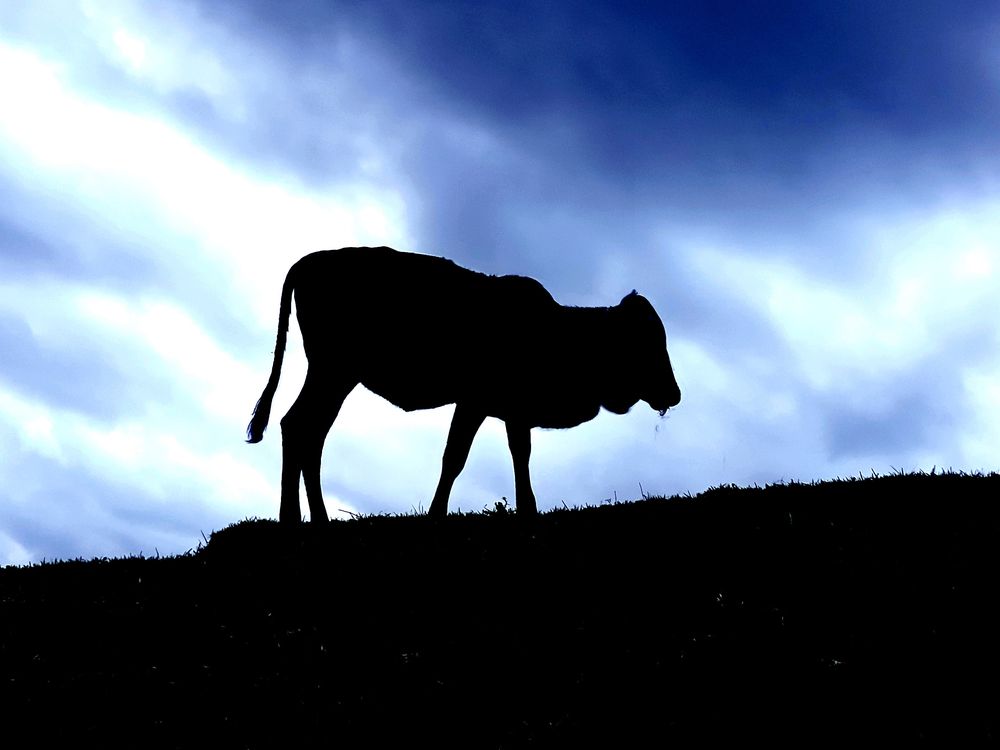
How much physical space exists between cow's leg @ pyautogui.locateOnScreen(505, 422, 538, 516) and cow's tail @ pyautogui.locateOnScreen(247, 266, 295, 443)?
8.95 feet

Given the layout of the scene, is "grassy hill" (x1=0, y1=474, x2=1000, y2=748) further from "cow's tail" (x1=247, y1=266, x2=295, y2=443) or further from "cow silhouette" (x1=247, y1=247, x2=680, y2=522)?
"cow's tail" (x1=247, y1=266, x2=295, y2=443)

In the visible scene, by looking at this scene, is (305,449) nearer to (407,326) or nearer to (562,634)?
(407,326)

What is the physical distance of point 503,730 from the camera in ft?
20.5

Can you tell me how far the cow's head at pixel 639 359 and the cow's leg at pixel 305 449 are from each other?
384cm

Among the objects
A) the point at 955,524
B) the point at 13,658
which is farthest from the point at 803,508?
the point at 13,658

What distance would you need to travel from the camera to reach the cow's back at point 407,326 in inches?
476

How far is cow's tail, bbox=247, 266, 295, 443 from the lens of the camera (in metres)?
12.1

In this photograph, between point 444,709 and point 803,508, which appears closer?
point 444,709

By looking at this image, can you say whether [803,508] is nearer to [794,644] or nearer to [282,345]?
[794,644]

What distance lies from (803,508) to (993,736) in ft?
14.1

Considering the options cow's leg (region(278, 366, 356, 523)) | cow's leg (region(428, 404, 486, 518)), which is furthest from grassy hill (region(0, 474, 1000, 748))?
cow's leg (region(428, 404, 486, 518))

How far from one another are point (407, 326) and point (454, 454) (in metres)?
1.54

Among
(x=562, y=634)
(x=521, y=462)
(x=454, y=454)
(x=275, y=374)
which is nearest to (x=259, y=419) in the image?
(x=275, y=374)

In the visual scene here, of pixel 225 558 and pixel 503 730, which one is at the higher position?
pixel 225 558
